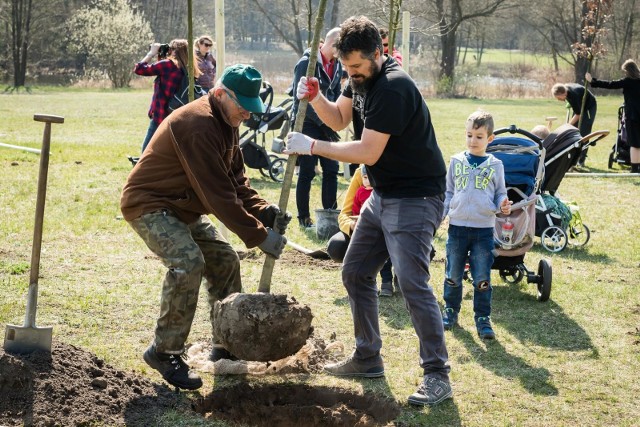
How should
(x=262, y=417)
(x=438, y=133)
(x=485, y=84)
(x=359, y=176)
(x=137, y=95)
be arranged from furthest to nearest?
(x=485, y=84)
(x=137, y=95)
(x=438, y=133)
(x=359, y=176)
(x=262, y=417)

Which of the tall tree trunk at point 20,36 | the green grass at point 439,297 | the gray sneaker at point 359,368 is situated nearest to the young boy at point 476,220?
the green grass at point 439,297

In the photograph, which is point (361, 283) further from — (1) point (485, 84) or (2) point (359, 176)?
(1) point (485, 84)

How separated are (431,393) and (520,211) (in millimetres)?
2979

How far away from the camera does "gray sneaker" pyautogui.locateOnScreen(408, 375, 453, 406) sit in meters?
4.77

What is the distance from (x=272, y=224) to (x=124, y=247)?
146 inches

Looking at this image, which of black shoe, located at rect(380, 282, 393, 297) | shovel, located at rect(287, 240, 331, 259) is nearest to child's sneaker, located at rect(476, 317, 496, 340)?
black shoe, located at rect(380, 282, 393, 297)

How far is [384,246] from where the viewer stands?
5082 mm

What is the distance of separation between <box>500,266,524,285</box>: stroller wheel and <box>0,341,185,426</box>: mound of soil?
3829 millimetres

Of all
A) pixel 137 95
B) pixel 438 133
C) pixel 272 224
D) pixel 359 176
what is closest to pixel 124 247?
pixel 359 176

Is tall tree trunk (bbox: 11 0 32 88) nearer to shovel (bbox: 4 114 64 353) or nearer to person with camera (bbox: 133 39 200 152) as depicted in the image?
person with camera (bbox: 133 39 200 152)

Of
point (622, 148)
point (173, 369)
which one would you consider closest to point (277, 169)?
point (622, 148)

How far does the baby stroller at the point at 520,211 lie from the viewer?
714 cm

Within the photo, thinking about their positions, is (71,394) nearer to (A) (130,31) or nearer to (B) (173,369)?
(B) (173,369)

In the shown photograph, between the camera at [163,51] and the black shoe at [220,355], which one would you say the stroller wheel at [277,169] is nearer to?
the camera at [163,51]
